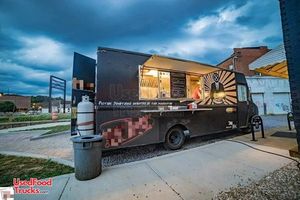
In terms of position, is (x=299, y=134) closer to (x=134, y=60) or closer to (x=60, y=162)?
(x=134, y=60)

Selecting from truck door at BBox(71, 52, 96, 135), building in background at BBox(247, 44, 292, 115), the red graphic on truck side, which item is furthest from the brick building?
truck door at BBox(71, 52, 96, 135)

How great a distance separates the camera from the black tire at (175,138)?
4.50m

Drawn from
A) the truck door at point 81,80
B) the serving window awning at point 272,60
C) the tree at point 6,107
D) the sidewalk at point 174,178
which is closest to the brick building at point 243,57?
the serving window awning at point 272,60

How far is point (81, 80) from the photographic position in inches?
155

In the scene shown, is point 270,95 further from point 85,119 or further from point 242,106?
point 85,119

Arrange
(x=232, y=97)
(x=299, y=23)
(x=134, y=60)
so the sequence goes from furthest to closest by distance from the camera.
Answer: (x=232, y=97) → (x=134, y=60) → (x=299, y=23)

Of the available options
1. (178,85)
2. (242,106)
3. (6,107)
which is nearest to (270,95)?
(242,106)

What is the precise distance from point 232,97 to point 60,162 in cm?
687

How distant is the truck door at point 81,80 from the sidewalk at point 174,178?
187 cm

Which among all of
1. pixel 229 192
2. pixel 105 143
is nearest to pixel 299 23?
pixel 229 192

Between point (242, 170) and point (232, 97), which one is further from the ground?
point (232, 97)

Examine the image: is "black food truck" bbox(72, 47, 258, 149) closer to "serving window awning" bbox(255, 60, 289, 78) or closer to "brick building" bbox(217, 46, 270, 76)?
"serving window awning" bbox(255, 60, 289, 78)

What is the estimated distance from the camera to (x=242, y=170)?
2.80 meters

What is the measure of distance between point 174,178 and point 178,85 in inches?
138
